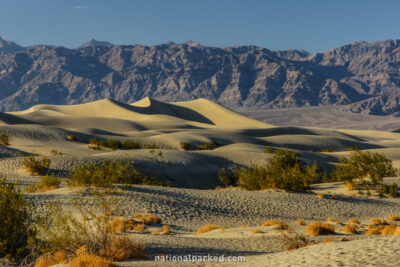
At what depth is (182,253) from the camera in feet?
33.0

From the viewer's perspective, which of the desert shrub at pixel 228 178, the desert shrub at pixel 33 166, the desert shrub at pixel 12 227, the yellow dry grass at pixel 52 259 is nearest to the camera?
the yellow dry grass at pixel 52 259

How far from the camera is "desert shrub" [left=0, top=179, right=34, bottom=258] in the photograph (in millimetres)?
9102

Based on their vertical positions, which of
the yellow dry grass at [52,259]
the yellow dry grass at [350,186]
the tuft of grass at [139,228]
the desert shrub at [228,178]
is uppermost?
the yellow dry grass at [52,259]

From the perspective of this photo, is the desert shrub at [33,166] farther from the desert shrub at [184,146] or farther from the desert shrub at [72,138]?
the desert shrub at [184,146]

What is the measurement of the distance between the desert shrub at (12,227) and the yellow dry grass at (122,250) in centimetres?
165

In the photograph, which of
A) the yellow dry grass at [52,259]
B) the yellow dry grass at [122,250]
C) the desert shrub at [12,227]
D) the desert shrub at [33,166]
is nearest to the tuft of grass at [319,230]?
the yellow dry grass at [122,250]

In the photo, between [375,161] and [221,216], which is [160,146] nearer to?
[375,161]

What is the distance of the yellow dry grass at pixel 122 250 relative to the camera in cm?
888

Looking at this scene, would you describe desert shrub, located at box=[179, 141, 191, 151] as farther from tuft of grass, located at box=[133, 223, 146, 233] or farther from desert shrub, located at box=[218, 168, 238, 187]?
tuft of grass, located at box=[133, 223, 146, 233]

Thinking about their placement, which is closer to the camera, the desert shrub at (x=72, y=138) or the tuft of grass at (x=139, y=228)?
the tuft of grass at (x=139, y=228)

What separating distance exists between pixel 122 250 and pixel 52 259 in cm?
137

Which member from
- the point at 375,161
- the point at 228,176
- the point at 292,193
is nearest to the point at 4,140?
the point at 228,176

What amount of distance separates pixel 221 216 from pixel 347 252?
8.59m

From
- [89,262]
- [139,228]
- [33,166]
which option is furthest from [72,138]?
[89,262]
